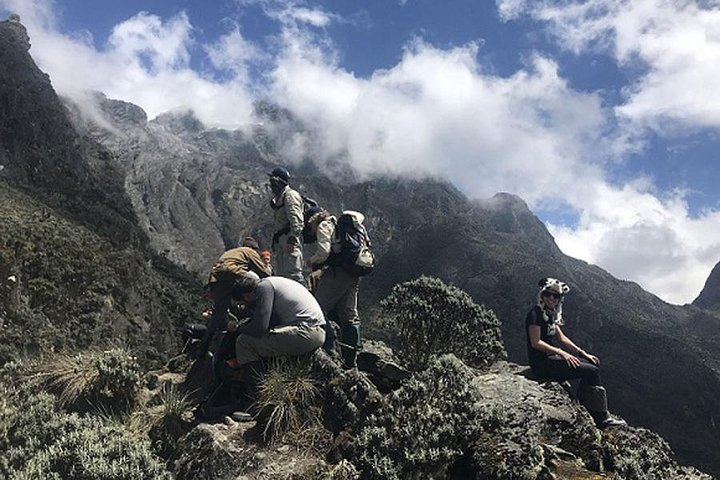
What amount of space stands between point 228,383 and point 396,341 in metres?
6.12

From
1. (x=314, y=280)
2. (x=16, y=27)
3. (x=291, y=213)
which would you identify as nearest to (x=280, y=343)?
(x=314, y=280)

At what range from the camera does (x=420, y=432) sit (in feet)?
16.4

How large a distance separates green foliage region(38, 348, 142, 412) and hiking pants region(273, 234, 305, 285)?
2402 millimetres

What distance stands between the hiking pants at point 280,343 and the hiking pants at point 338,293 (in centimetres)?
162

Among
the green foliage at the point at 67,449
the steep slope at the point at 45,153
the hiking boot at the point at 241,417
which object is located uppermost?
the steep slope at the point at 45,153

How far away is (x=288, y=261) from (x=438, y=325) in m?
4.03

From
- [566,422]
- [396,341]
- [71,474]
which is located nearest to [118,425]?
[71,474]

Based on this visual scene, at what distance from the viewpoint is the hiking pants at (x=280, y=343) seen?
19.8 feet

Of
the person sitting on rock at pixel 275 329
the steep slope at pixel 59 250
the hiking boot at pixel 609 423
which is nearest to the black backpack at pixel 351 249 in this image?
the person sitting on rock at pixel 275 329

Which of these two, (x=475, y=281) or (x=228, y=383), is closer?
(x=228, y=383)

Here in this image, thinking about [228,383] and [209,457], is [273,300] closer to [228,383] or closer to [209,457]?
[228,383]

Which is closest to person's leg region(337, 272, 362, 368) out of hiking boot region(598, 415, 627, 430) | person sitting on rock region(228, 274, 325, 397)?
person sitting on rock region(228, 274, 325, 397)

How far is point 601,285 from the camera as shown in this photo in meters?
156

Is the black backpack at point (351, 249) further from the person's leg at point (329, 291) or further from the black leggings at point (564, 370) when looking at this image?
the black leggings at point (564, 370)
